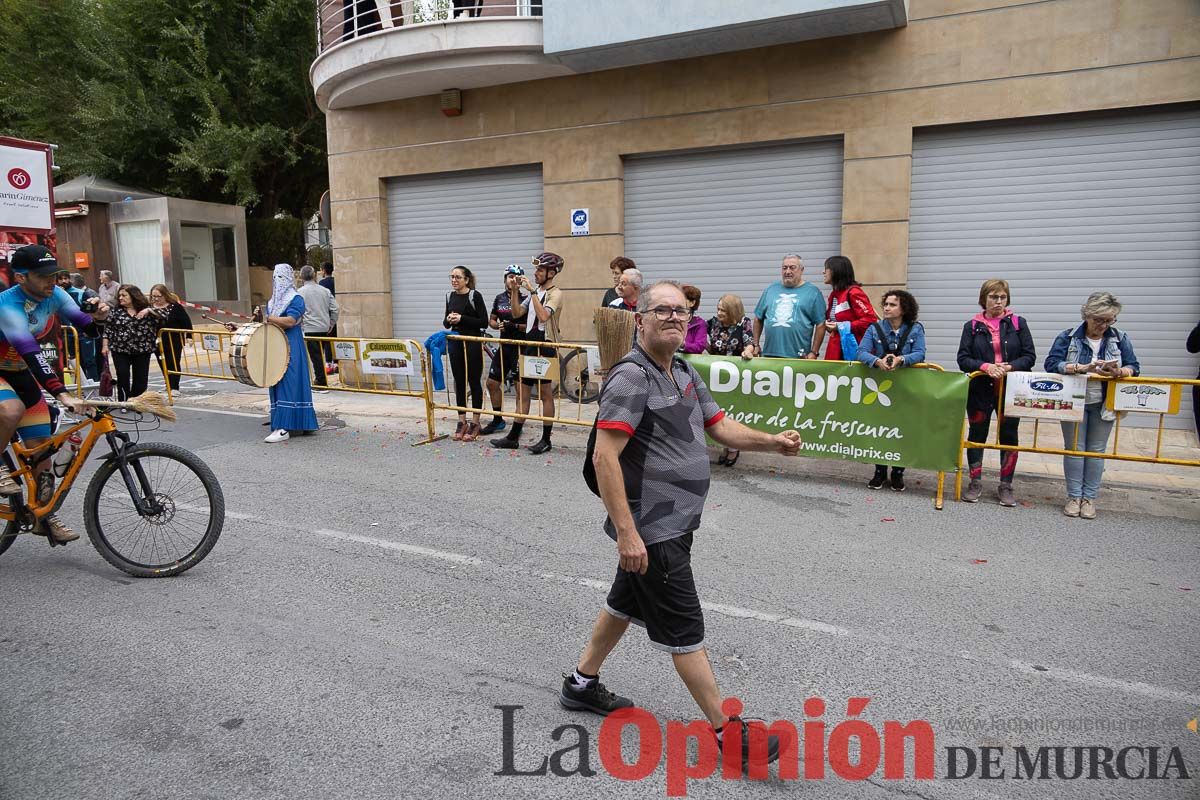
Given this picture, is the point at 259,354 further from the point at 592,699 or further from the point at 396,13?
the point at 396,13

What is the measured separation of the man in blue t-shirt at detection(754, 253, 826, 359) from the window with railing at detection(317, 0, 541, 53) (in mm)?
6164

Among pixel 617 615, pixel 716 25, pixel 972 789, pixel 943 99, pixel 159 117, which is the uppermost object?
pixel 159 117

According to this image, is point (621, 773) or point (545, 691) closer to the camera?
point (621, 773)

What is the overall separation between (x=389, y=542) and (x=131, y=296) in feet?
24.2

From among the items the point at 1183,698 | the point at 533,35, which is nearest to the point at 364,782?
the point at 1183,698

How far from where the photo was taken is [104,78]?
917 inches

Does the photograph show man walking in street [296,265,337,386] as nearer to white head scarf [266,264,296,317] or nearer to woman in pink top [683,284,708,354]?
white head scarf [266,264,296,317]

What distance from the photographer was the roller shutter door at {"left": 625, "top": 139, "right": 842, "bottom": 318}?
10.9 meters

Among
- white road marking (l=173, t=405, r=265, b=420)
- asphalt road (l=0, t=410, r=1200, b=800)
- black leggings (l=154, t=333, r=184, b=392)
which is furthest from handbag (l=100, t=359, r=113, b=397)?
asphalt road (l=0, t=410, r=1200, b=800)

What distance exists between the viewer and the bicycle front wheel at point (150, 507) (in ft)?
16.0

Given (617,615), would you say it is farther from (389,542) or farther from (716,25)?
(716,25)

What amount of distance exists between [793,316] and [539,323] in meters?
2.70

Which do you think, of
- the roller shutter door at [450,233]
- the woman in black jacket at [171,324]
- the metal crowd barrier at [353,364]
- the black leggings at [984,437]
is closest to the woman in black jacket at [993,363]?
the black leggings at [984,437]

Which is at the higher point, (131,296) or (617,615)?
(131,296)
